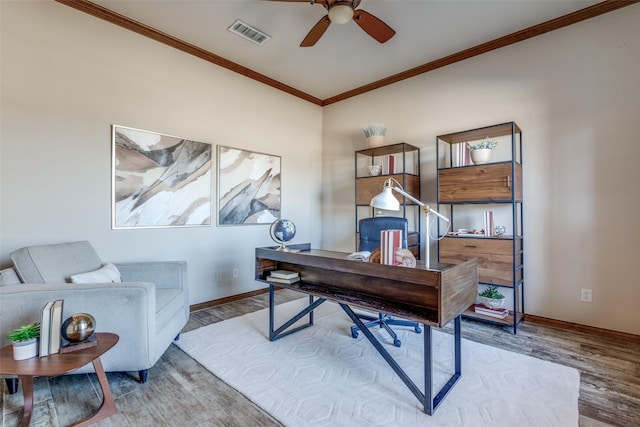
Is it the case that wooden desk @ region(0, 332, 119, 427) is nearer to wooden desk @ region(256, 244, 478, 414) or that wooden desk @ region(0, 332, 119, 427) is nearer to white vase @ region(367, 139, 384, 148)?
wooden desk @ region(256, 244, 478, 414)

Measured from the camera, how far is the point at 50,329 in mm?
1585

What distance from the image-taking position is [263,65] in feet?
12.3

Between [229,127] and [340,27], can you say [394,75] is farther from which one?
[229,127]

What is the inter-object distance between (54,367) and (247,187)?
2703mm

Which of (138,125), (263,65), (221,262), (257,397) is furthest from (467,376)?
(263,65)

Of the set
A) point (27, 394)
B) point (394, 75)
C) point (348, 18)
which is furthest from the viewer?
point (394, 75)

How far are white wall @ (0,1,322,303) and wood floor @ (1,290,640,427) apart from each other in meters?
1.16

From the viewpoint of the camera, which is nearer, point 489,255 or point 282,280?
point 282,280

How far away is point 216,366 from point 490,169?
2.98 m

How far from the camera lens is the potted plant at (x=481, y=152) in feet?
9.78

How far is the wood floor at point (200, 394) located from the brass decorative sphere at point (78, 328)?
1.44ft

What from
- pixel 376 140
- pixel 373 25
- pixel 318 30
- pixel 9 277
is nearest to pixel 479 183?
pixel 376 140

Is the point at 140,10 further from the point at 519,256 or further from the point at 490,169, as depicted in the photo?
the point at 519,256

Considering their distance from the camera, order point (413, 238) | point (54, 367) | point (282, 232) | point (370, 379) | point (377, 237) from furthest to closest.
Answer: point (413, 238) < point (377, 237) < point (282, 232) < point (370, 379) < point (54, 367)
